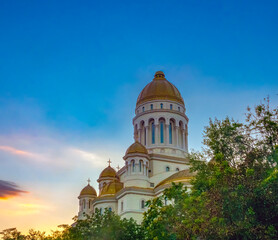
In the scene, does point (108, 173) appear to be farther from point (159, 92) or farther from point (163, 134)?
point (159, 92)

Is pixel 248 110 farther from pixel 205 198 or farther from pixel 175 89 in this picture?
pixel 175 89

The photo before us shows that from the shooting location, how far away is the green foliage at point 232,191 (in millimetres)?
18766

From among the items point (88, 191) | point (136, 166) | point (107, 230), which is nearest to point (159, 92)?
point (136, 166)

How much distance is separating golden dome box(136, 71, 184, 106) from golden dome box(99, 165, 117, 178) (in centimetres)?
1042

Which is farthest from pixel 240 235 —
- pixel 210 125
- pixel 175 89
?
pixel 175 89

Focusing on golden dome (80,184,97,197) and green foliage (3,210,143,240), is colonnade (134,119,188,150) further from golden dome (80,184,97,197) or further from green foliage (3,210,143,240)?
green foliage (3,210,143,240)

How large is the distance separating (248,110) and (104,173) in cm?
3421

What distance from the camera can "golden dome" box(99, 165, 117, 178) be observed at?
52.8 meters

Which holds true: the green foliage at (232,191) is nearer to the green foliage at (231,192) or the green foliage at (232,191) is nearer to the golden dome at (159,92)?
the green foliage at (231,192)

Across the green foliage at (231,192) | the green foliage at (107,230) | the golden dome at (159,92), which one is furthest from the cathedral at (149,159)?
the green foliage at (231,192)

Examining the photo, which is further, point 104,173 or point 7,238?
point 104,173

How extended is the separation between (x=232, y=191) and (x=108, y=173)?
34747 mm

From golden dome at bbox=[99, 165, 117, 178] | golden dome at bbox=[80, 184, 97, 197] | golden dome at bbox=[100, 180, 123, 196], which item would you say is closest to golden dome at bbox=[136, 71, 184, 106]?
golden dome at bbox=[99, 165, 117, 178]

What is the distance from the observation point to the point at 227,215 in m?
19.5
